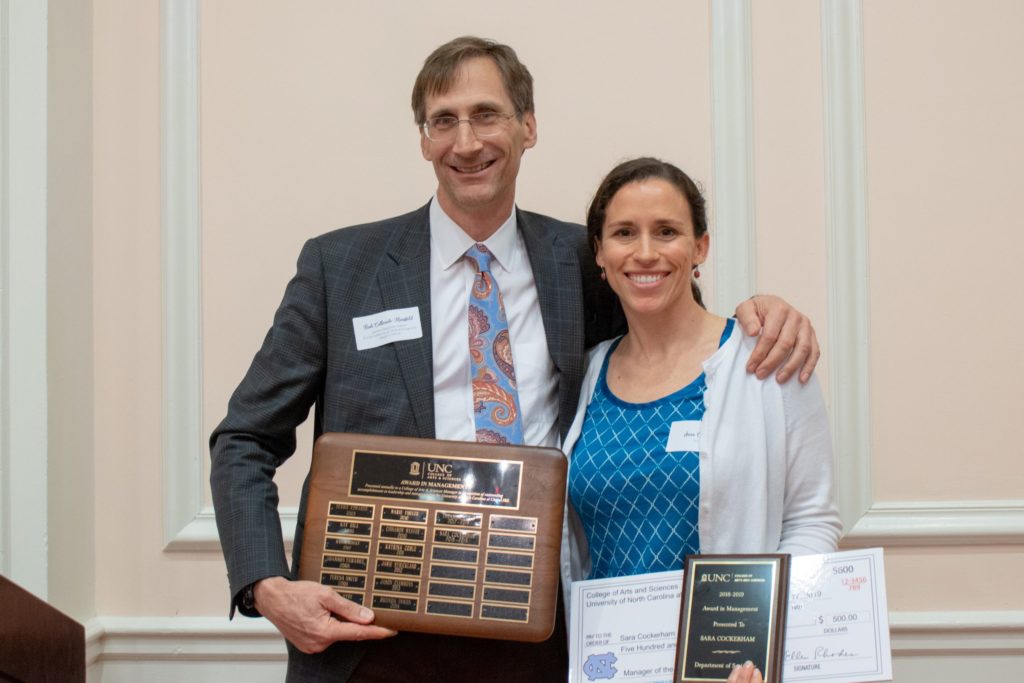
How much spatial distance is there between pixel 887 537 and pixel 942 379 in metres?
0.45

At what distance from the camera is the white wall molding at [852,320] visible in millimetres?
2693

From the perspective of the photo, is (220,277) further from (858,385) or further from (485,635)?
(858,385)

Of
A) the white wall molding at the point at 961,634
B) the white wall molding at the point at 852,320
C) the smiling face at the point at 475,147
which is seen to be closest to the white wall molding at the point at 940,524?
the white wall molding at the point at 852,320

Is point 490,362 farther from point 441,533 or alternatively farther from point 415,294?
point 441,533

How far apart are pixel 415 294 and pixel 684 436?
59 cm

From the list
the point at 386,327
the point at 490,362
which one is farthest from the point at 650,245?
the point at 386,327

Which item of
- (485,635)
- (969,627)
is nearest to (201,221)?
(485,635)

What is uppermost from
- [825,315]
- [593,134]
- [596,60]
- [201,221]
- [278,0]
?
[278,0]

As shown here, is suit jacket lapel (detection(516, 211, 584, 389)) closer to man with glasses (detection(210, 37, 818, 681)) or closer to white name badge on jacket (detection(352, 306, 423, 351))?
man with glasses (detection(210, 37, 818, 681))

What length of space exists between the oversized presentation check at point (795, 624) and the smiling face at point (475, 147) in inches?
30.2

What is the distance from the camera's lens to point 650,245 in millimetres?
1857

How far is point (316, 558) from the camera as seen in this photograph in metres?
1.69

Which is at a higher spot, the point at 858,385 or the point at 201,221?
the point at 201,221

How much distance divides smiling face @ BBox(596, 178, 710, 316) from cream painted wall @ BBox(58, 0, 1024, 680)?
85 cm
